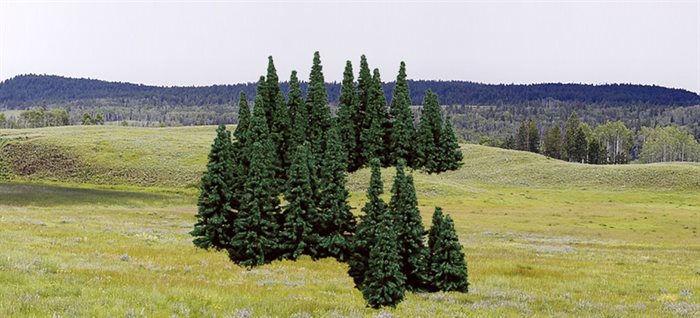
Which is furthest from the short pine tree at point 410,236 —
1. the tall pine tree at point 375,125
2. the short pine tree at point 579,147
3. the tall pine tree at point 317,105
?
the short pine tree at point 579,147

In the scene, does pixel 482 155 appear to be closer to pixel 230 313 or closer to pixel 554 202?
pixel 554 202

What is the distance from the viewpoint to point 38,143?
407ft

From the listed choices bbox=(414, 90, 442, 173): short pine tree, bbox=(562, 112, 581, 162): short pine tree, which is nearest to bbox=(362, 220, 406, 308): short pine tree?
bbox=(414, 90, 442, 173): short pine tree

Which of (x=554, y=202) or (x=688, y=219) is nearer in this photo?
(x=688, y=219)

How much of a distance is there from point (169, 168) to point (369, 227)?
314 ft

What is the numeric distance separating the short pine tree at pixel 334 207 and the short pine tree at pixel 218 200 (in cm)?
599

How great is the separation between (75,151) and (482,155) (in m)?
98.3

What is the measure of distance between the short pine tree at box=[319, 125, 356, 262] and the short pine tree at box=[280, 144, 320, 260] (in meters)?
0.57

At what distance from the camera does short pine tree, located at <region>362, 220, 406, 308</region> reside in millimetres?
16969

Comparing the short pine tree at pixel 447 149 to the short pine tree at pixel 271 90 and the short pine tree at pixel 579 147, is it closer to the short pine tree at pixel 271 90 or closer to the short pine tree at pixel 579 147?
the short pine tree at pixel 271 90

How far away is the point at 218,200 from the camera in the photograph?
32.2 metres

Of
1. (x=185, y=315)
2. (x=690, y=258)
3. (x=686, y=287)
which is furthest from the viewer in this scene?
(x=690, y=258)

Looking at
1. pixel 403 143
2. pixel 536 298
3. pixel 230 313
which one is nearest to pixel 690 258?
pixel 536 298

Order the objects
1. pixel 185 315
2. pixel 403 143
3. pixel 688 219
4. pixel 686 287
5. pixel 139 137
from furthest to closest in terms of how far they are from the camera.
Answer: pixel 139 137
pixel 403 143
pixel 688 219
pixel 686 287
pixel 185 315
